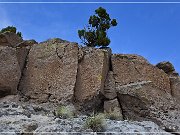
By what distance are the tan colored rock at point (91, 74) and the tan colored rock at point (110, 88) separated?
0.27 meters

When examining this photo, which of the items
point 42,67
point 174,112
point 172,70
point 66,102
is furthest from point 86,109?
point 172,70

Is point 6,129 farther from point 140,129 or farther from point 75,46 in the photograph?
point 75,46

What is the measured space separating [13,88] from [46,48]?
2.75 metres

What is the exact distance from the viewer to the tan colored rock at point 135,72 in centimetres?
2070

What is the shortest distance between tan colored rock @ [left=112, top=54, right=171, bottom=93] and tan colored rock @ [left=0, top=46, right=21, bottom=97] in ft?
15.2

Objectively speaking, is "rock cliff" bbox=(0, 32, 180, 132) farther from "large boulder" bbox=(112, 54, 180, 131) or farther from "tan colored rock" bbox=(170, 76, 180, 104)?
"tan colored rock" bbox=(170, 76, 180, 104)

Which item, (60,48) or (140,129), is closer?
(140,129)

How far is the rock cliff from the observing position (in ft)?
63.1

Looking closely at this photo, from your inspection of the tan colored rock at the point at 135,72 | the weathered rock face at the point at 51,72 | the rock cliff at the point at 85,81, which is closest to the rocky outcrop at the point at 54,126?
the weathered rock face at the point at 51,72

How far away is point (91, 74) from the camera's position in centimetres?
1981

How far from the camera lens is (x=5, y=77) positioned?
1908 centimetres

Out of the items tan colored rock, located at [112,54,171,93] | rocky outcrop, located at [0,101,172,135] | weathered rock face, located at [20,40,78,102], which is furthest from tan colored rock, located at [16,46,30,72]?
rocky outcrop, located at [0,101,172,135]

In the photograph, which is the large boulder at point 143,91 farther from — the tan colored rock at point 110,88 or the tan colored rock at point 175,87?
the tan colored rock at point 175,87

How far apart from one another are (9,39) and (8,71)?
2.86 m
